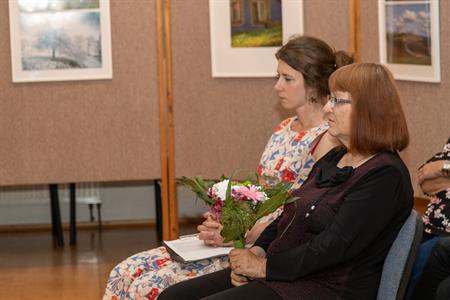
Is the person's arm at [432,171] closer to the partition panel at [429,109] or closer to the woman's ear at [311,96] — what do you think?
the woman's ear at [311,96]

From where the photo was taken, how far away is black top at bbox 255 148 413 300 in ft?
9.80

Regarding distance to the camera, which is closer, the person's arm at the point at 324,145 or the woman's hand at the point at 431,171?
the person's arm at the point at 324,145

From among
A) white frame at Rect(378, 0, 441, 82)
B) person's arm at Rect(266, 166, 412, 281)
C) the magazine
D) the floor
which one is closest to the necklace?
person's arm at Rect(266, 166, 412, 281)

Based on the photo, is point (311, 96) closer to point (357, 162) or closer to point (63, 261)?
point (357, 162)

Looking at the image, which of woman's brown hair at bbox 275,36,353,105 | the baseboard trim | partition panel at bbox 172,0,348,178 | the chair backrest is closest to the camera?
the chair backrest

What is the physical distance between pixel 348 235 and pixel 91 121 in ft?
10.1

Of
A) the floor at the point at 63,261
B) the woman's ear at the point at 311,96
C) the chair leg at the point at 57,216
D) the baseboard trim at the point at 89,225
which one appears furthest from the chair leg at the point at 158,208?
the woman's ear at the point at 311,96

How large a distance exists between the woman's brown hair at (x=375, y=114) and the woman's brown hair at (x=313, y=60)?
0.81 m

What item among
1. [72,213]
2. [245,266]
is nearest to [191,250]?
[245,266]

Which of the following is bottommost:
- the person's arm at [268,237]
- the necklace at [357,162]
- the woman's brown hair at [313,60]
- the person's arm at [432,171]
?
the person's arm at [268,237]

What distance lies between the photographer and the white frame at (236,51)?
18.4ft

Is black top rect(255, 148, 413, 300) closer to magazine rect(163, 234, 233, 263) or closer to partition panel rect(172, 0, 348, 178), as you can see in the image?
magazine rect(163, 234, 233, 263)

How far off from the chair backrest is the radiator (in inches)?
182

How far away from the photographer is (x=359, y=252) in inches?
118
